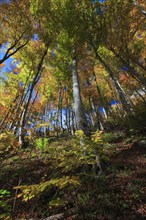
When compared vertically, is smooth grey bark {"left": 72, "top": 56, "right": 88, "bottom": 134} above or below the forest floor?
above

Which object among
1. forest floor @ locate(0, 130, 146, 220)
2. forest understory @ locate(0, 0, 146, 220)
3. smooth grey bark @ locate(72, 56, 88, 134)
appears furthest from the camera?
smooth grey bark @ locate(72, 56, 88, 134)

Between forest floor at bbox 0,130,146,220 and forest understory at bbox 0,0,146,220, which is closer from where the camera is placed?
forest floor at bbox 0,130,146,220

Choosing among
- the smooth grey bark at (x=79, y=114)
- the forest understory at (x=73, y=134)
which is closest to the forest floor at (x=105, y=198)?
the forest understory at (x=73, y=134)

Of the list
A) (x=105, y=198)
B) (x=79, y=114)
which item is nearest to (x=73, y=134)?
(x=79, y=114)

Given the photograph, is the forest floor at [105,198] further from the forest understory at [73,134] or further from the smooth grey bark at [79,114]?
the smooth grey bark at [79,114]

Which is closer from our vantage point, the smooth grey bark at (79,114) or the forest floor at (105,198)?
the forest floor at (105,198)

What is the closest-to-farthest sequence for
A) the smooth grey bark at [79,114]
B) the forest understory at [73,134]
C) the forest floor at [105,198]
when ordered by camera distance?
1. the forest floor at [105,198]
2. the forest understory at [73,134]
3. the smooth grey bark at [79,114]

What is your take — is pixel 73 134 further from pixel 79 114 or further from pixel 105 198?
pixel 105 198

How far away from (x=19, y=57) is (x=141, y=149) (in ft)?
39.5

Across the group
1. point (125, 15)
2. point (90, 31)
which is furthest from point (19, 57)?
point (125, 15)

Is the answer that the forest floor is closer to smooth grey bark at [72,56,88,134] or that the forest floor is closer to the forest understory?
the forest understory

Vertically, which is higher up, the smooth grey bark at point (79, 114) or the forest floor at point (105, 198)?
the smooth grey bark at point (79, 114)

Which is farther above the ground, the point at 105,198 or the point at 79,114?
the point at 79,114

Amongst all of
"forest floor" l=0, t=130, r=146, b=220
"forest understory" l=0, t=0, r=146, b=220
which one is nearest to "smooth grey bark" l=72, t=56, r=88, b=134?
"forest understory" l=0, t=0, r=146, b=220
